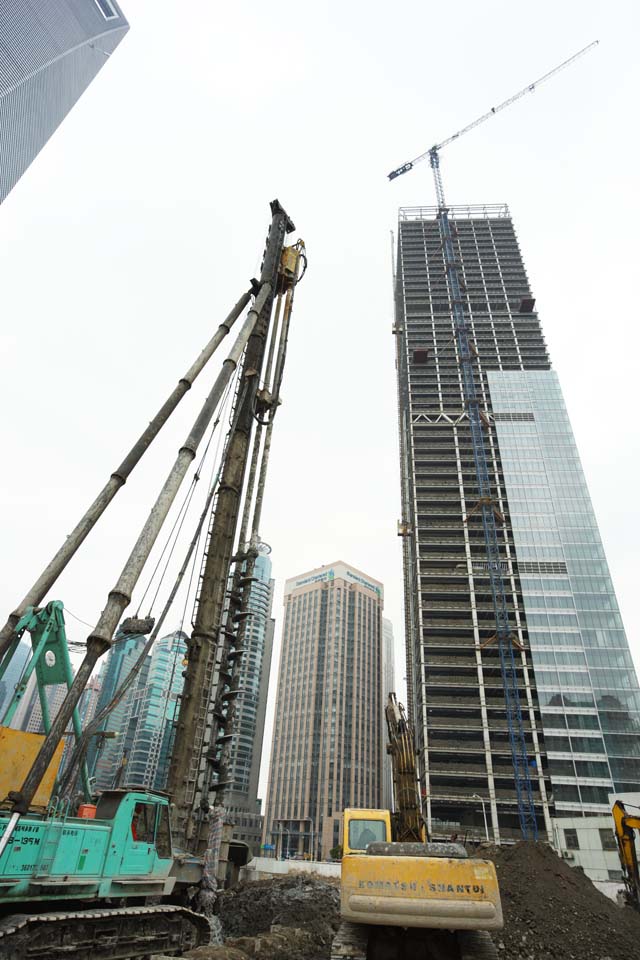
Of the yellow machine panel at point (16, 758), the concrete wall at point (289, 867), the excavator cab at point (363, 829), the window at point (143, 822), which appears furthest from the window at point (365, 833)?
the concrete wall at point (289, 867)

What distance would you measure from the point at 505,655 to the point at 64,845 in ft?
212

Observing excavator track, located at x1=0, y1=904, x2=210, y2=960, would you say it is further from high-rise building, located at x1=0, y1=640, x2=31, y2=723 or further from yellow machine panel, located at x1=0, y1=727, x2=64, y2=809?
high-rise building, located at x1=0, y1=640, x2=31, y2=723

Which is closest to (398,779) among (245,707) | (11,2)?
(11,2)

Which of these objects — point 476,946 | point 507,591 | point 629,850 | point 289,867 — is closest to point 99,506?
point 476,946

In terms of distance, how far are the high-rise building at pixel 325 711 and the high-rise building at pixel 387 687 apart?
3.73 meters

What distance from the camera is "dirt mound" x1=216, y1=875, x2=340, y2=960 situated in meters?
17.0

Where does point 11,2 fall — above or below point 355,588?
above

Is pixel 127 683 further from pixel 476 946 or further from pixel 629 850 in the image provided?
pixel 629 850

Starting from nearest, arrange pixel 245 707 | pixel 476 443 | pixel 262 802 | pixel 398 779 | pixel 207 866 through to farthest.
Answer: pixel 207 866, pixel 398 779, pixel 476 443, pixel 245 707, pixel 262 802

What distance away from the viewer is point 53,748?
340 inches

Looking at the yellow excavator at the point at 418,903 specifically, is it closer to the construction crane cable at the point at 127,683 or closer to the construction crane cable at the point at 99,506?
the construction crane cable at the point at 127,683

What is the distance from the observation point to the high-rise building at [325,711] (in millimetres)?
115250

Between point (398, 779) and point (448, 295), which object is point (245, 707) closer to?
point (448, 295)

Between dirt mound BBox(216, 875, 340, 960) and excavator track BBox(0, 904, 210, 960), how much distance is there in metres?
5.85
